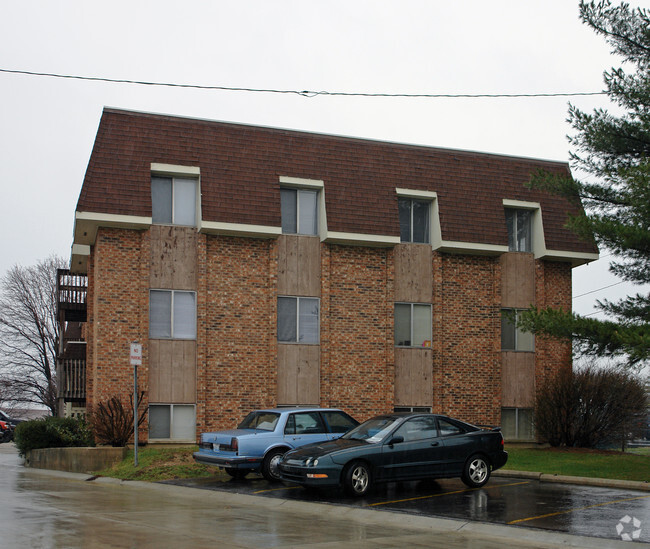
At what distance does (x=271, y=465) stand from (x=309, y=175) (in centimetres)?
1029

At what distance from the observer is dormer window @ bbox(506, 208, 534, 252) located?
26.5m

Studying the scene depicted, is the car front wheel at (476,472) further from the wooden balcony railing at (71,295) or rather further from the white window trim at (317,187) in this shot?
the wooden balcony railing at (71,295)

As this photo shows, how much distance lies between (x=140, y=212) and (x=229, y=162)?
9.71 feet

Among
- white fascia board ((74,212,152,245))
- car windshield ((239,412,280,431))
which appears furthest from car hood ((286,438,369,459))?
white fascia board ((74,212,152,245))

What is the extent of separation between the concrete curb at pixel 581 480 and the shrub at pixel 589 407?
7.09 meters

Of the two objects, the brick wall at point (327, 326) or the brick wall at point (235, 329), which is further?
the brick wall at point (235, 329)

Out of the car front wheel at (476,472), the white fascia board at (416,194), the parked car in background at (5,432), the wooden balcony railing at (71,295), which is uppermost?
the white fascia board at (416,194)

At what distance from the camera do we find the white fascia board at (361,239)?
2362cm

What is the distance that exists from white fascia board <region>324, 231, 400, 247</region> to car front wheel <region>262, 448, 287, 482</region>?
8.62 metres

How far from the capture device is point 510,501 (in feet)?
44.9

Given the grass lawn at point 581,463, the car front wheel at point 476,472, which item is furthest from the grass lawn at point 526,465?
the car front wheel at point 476,472

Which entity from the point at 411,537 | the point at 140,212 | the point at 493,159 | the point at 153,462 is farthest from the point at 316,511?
the point at 493,159

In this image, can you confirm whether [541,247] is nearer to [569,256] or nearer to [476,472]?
[569,256]

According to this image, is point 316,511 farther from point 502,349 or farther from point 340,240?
point 502,349
